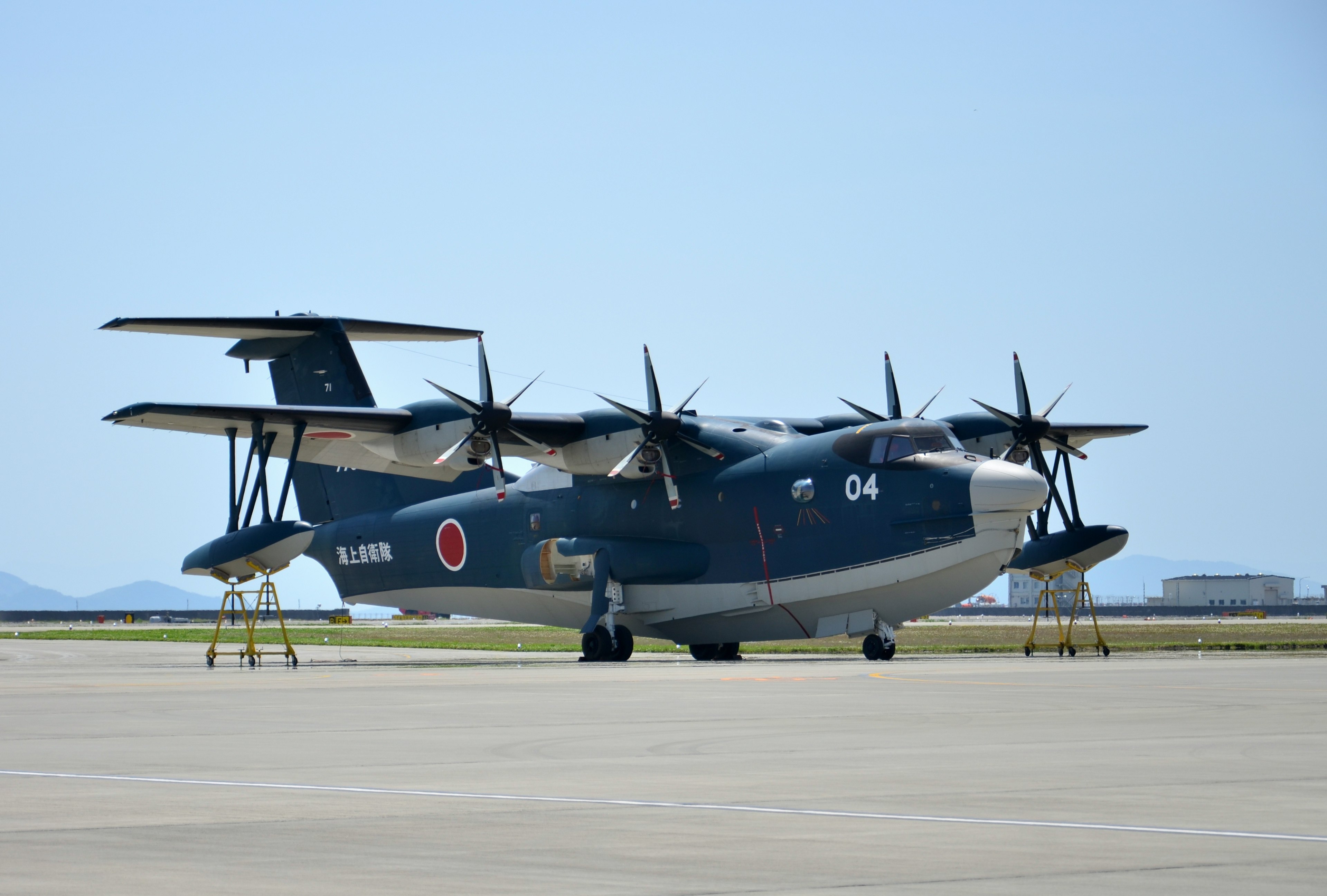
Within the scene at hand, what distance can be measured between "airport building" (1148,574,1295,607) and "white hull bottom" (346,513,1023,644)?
395ft

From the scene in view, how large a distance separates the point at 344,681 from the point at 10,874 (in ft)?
57.4

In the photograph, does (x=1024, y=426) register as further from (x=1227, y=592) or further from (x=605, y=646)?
(x=1227, y=592)

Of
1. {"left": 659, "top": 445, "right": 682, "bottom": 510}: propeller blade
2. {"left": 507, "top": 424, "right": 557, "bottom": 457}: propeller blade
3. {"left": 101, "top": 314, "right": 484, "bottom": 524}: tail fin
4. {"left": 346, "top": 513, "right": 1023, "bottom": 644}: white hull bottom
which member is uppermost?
{"left": 101, "top": 314, "right": 484, "bottom": 524}: tail fin

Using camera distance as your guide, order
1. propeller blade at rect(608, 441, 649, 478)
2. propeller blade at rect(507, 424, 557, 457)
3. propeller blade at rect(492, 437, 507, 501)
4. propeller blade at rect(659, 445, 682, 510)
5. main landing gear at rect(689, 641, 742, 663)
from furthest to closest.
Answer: main landing gear at rect(689, 641, 742, 663) → propeller blade at rect(659, 445, 682, 510) → propeller blade at rect(608, 441, 649, 478) → propeller blade at rect(507, 424, 557, 457) → propeller blade at rect(492, 437, 507, 501)

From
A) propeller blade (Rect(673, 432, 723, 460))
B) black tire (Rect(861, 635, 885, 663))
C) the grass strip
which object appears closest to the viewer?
black tire (Rect(861, 635, 885, 663))

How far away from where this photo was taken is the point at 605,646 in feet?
109

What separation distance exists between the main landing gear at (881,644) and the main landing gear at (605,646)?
219 inches

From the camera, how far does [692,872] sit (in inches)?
237

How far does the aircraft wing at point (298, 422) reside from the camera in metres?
30.7

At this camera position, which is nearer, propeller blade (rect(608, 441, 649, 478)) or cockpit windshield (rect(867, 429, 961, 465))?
cockpit windshield (rect(867, 429, 961, 465))

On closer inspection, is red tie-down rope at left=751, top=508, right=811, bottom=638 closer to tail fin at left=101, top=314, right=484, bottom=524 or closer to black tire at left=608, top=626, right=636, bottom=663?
black tire at left=608, top=626, right=636, bottom=663

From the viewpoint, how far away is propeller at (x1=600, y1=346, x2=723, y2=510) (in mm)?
31875

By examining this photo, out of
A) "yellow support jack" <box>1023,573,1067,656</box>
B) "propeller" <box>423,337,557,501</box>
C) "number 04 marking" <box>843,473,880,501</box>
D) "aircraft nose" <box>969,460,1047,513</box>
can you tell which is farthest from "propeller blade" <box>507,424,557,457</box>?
"yellow support jack" <box>1023,573,1067,656</box>

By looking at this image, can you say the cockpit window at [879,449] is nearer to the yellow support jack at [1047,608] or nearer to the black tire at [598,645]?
the yellow support jack at [1047,608]
